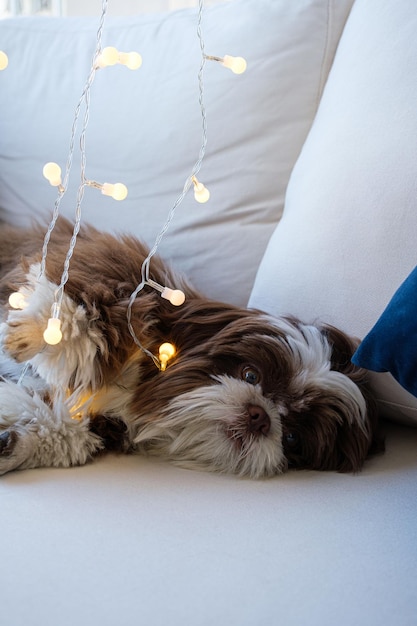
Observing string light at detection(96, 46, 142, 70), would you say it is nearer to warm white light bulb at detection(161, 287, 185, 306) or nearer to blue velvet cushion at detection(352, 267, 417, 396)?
warm white light bulb at detection(161, 287, 185, 306)

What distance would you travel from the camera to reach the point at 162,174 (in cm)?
184

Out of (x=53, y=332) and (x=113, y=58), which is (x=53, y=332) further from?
(x=113, y=58)

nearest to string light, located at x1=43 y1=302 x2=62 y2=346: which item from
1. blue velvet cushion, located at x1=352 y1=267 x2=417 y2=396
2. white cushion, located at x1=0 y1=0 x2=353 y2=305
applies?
blue velvet cushion, located at x1=352 y1=267 x2=417 y2=396

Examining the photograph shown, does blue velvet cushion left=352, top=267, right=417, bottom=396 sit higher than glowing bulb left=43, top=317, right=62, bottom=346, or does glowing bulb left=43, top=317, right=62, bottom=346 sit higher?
blue velvet cushion left=352, top=267, right=417, bottom=396

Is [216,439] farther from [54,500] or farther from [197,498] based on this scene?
[54,500]

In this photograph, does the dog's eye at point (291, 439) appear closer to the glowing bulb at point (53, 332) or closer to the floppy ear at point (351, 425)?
the floppy ear at point (351, 425)

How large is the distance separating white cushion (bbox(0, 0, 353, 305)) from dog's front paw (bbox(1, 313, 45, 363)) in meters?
0.56

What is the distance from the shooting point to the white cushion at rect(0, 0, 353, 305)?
176 cm

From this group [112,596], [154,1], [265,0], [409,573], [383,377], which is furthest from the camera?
[154,1]

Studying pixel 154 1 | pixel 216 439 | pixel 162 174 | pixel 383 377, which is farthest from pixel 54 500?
pixel 154 1

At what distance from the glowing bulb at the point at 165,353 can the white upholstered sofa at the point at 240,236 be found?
7.2 inches

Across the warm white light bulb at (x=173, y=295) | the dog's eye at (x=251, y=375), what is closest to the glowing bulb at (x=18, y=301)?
the warm white light bulb at (x=173, y=295)

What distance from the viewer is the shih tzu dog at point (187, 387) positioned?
1.33 metres

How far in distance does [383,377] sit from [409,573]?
0.51m
